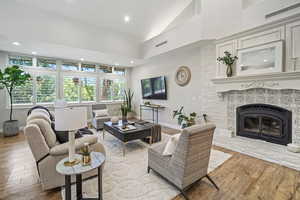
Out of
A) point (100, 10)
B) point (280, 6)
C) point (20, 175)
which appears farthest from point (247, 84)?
point (20, 175)

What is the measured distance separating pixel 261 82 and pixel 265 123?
1.12 metres

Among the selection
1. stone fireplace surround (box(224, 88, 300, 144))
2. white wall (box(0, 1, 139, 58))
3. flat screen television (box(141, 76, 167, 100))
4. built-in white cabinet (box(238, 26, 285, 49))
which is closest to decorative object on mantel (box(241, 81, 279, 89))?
stone fireplace surround (box(224, 88, 300, 144))

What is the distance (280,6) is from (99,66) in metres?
6.90

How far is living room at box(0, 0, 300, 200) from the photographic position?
1905 mm

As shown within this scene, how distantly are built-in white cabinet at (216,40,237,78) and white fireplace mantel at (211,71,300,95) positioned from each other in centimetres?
23

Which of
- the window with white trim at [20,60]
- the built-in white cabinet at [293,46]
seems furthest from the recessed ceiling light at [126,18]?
the built-in white cabinet at [293,46]

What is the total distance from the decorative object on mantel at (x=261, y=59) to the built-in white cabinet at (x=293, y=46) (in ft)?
0.45

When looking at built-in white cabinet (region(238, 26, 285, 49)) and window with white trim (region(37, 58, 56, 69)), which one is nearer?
built-in white cabinet (region(238, 26, 285, 49))

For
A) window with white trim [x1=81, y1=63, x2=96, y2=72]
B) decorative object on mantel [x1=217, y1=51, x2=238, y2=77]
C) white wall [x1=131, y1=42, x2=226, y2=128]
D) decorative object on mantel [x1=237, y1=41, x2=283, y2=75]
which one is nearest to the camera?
decorative object on mantel [x1=237, y1=41, x2=283, y2=75]

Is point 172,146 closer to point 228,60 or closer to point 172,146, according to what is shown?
point 172,146

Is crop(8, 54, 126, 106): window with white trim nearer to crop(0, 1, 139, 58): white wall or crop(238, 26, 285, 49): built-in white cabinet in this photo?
crop(0, 1, 139, 58): white wall

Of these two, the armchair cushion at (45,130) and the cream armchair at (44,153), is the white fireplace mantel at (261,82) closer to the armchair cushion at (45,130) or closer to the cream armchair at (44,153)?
the cream armchair at (44,153)

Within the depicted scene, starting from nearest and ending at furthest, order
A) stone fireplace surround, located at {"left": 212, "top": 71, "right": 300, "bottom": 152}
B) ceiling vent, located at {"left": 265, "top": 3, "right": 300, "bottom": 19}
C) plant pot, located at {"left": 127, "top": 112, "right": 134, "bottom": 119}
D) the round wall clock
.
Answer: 1. ceiling vent, located at {"left": 265, "top": 3, "right": 300, "bottom": 19}
2. stone fireplace surround, located at {"left": 212, "top": 71, "right": 300, "bottom": 152}
3. the round wall clock
4. plant pot, located at {"left": 127, "top": 112, "right": 134, "bottom": 119}

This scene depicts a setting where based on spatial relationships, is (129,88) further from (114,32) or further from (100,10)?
(100,10)
